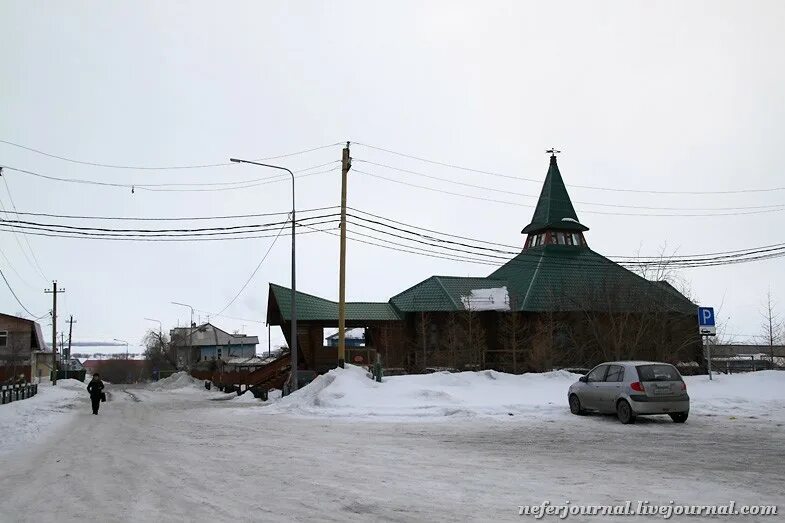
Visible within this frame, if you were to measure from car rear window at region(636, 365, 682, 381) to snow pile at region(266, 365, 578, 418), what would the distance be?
3.43m

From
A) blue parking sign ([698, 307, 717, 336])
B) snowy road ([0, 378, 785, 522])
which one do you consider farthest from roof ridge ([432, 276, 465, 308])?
snowy road ([0, 378, 785, 522])

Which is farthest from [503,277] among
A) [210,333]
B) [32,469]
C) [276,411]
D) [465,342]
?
[210,333]

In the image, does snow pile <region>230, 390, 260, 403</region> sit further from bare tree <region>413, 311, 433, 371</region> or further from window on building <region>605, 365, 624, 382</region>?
window on building <region>605, 365, 624, 382</region>

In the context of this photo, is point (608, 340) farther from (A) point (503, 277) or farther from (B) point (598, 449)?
(B) point (598, 449)

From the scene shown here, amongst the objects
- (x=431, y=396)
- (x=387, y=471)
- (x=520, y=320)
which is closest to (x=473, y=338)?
(x=520, y=320)

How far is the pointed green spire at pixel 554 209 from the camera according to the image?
166 feet

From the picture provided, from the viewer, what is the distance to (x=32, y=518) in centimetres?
736

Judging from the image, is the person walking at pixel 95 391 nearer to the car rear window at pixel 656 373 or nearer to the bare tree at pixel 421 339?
the bare tree at pixel 421 339

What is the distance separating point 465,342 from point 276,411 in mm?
17418

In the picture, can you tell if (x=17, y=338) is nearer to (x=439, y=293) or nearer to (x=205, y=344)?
(x=205, y=344)

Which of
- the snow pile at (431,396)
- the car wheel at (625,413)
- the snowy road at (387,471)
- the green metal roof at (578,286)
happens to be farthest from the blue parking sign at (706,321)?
the green metal roof at (578,286)

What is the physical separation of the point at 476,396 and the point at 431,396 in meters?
1.60

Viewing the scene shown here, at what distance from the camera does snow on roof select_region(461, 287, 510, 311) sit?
40.8m

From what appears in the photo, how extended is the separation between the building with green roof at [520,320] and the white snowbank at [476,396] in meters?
8.39
